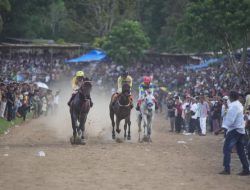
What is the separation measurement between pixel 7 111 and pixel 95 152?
1515 cm

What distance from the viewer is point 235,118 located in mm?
15250

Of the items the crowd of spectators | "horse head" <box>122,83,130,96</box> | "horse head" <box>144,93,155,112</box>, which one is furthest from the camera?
the crowd of spectators

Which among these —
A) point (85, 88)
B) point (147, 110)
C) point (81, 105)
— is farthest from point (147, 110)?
point (85, 88)

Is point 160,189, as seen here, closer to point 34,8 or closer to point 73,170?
point 73,170

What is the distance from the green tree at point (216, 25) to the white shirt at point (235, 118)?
1936 centimetres

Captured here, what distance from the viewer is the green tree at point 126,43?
6393cm

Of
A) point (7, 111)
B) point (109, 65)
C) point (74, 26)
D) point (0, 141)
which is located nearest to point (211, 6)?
point (7, 111)

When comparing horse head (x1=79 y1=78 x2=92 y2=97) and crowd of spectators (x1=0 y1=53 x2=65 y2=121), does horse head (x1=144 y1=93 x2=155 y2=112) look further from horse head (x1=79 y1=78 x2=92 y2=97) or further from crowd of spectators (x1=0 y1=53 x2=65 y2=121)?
crowd of spectators (x1=0 y1=53 x2=65 y2=121)

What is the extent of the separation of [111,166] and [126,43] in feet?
159

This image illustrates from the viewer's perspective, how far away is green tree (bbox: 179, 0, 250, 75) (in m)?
34.4

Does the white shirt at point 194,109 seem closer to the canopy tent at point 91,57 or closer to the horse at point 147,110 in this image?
the horse at point 147,110

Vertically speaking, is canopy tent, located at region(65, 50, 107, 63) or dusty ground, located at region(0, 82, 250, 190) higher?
canopy tent, located at region(65, 50, 107, 63)

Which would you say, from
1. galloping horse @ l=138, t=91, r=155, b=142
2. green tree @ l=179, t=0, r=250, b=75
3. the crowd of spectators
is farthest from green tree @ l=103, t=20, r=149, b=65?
galloping horse @ l=138, t=91, r=155, b=142

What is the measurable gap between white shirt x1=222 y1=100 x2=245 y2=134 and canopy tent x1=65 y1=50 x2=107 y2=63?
4781 cm
